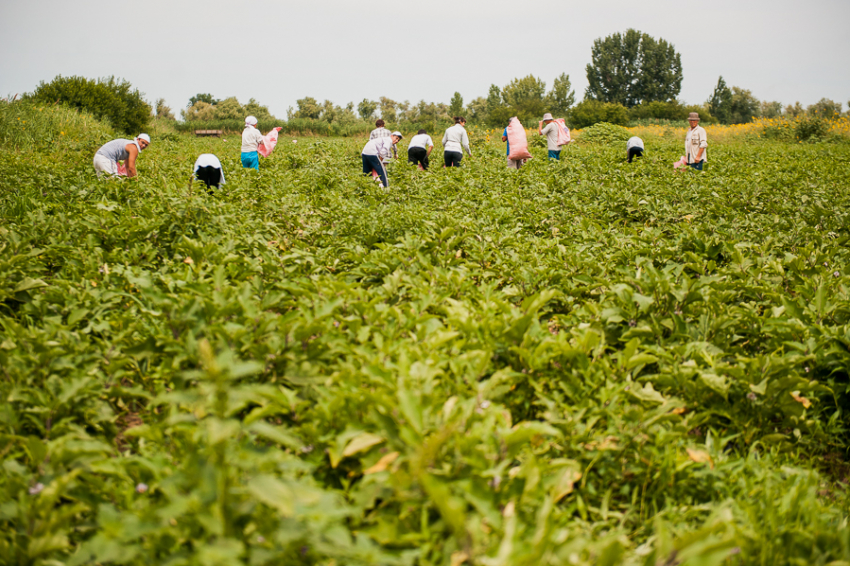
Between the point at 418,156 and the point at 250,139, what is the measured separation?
343 cm

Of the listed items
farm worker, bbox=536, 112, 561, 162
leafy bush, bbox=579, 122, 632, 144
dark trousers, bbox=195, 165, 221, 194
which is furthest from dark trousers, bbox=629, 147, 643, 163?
dark trousers, bbox=195, 165, 221, 194

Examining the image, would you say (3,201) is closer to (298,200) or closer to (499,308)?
(298,200)

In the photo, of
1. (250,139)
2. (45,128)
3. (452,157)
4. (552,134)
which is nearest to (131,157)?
(250,139)

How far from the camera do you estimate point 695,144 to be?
35.6 ft

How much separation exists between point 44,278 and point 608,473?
4.14m

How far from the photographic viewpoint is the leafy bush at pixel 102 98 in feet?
73.0

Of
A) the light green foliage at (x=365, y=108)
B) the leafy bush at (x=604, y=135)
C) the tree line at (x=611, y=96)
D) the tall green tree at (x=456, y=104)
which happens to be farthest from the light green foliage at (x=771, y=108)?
the leafy bush at (x=604, y=135)

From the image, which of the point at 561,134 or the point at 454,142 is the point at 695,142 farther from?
the point at 454,142

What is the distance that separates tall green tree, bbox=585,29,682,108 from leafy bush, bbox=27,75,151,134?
8807 centimetres

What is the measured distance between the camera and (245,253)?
14.8 feet

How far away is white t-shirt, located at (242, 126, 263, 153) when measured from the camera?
10.3m

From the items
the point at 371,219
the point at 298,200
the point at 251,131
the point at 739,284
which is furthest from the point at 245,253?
the point at 251,131

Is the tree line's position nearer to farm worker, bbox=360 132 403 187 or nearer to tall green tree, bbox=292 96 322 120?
tall green tree, bbox=292 96 322 120

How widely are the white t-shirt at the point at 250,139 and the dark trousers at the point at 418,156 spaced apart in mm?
3095
